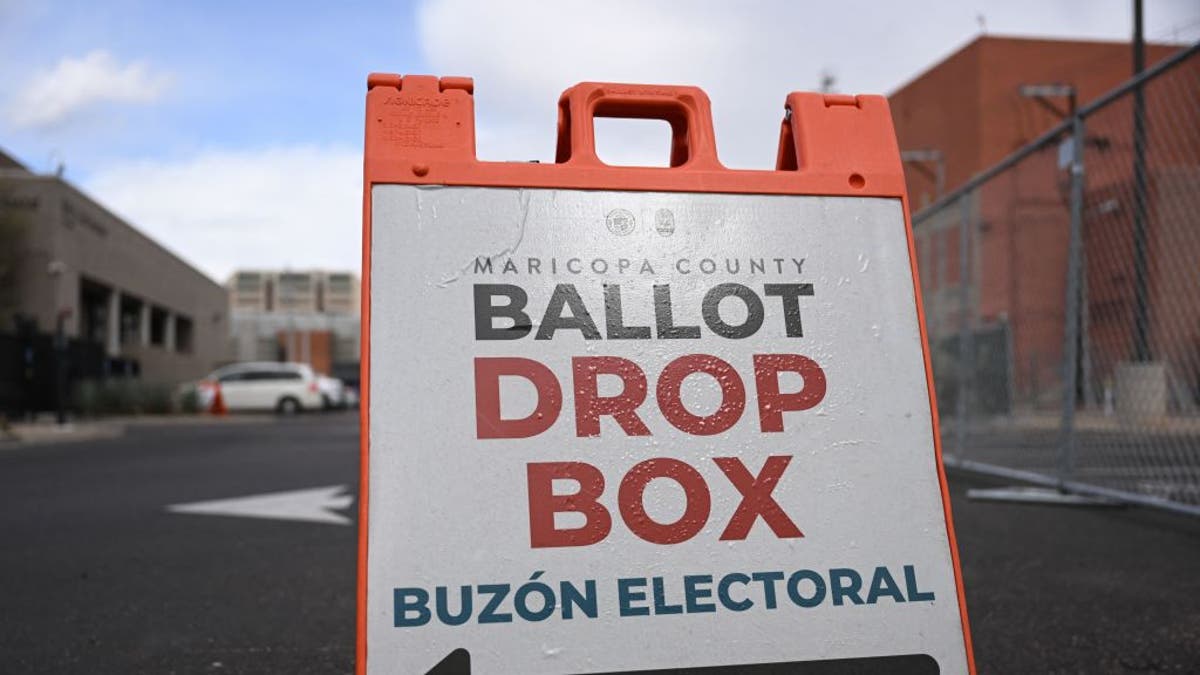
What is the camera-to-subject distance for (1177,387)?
5297 millimetres

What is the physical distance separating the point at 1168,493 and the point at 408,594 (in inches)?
209

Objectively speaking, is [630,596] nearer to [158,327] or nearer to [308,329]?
[158,327]

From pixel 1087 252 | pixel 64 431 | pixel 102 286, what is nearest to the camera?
pixel 1087 252

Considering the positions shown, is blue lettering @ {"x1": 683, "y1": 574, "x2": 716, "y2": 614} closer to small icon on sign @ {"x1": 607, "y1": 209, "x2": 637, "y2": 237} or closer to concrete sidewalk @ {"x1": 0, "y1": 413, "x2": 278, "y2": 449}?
small icon on sign @ {"x1": 607, "y1": 209, "x2": 637, "y2": 237}

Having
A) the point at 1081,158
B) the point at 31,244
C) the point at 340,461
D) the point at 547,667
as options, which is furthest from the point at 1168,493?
the point at 31,244

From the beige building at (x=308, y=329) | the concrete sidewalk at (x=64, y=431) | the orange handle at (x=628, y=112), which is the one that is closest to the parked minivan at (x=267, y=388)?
the concrete sidewalk at (x=64, y=431)

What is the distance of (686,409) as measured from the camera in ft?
5.80

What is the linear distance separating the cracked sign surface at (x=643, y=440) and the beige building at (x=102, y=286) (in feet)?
57.3

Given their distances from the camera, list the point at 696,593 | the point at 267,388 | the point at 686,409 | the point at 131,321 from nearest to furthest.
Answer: the point at 696,593 → the point at 686,409 → the point at 267,388 → the point at 131,321

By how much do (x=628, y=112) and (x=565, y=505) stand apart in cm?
88

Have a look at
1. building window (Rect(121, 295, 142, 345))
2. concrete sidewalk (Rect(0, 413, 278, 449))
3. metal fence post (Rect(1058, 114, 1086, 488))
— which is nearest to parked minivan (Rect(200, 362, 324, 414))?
concrete sidewalk (Rect(0, 413, 278, 449))

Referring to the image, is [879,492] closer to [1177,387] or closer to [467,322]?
[467,322]

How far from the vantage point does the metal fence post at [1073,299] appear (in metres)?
5.73

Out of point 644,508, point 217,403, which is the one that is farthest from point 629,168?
point 217,403
